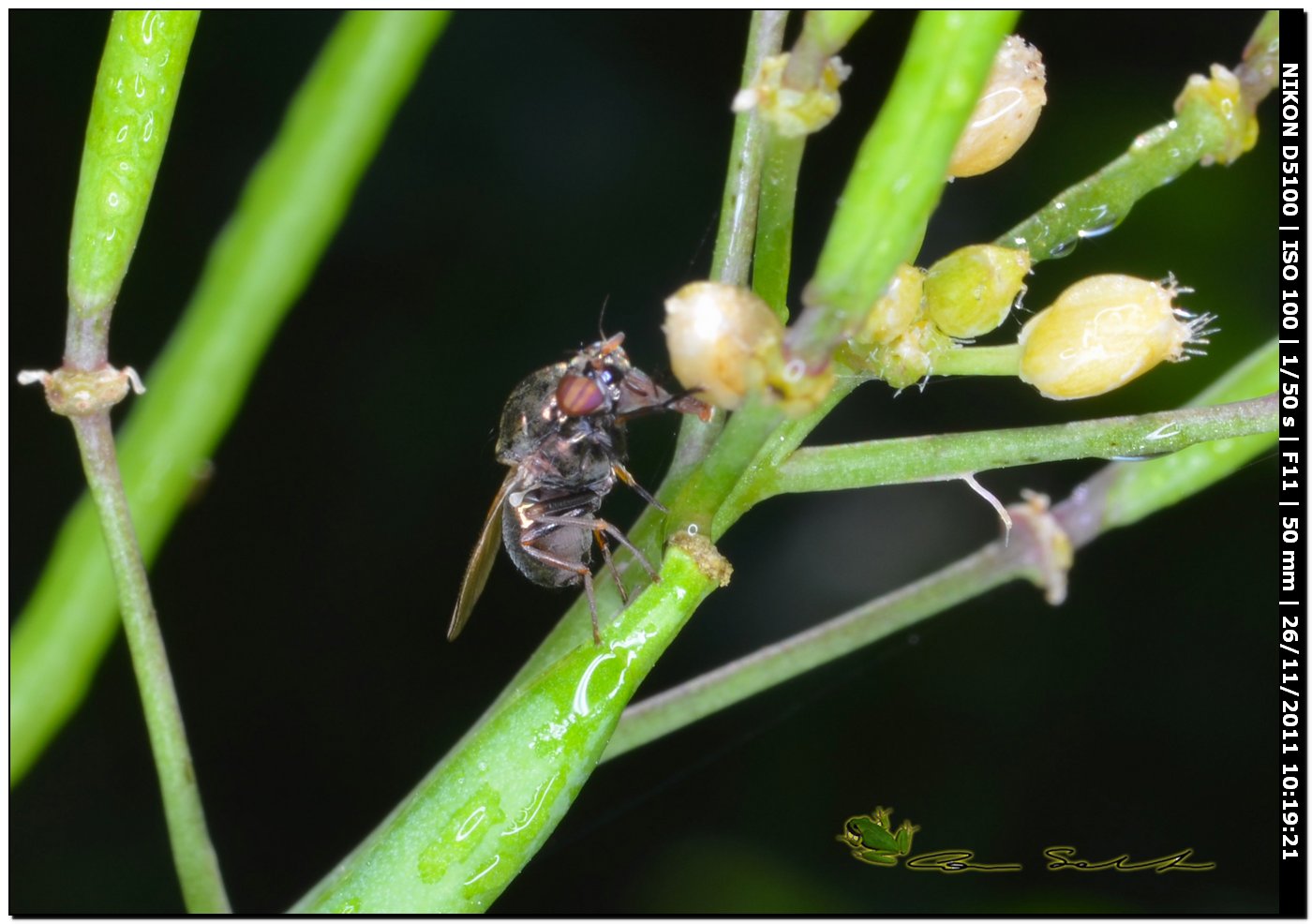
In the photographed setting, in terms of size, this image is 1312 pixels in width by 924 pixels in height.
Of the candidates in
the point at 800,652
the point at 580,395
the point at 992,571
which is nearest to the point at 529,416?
the point at 580,395

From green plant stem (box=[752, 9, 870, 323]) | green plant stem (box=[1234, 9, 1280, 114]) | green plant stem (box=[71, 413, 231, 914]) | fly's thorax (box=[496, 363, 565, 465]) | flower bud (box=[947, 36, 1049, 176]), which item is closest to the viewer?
green plant stem (box=[752, 9, 870, 323])

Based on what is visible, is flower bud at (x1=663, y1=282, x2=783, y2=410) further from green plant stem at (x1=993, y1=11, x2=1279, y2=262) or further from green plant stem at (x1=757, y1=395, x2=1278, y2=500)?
green plant stem at (x1=993, y1=11, x2=1279, y2=262)

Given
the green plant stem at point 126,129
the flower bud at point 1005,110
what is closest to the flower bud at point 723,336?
the flower bud at point 1005,110

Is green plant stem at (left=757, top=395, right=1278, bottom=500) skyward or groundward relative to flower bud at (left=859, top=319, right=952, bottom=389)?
groundward

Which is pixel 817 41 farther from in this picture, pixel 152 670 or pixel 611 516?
pixel 611 516

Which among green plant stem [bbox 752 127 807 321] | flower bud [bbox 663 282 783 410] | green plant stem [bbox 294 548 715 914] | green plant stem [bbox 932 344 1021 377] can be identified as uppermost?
green plant stem [bbox 752 127 807 321]

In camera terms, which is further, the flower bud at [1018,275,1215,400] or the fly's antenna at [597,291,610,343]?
the fly's antenna at [597,291,610,343]

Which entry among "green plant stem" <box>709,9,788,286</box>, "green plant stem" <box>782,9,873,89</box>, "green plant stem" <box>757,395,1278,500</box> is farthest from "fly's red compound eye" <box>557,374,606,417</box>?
"green plant stem" <box>782,9,873,89</box>
